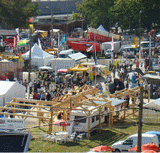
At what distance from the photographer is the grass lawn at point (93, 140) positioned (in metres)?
21.4

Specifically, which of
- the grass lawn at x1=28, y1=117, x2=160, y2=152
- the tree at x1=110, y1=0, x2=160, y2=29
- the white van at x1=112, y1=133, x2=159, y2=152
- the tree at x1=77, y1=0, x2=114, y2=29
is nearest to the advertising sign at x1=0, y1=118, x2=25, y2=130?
the grass lawn at x1=28, y1=117, x2=160, y2=152

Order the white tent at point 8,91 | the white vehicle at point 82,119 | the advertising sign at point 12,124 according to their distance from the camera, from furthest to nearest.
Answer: the white tent at point 8,91 < the white vehicle at point 82,119 < the advertising sign at point 12,124

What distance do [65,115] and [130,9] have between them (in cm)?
3928

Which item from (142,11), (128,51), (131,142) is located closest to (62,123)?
(131,142)

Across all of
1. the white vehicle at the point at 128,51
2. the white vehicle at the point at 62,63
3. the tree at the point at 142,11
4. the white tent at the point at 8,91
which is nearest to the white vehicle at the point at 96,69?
the white vehicle at the point at 62,63

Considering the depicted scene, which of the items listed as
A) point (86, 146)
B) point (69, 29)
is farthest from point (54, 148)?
point (69, 29)

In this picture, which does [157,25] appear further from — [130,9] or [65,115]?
[65,115]

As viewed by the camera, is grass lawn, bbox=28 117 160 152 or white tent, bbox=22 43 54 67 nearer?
grass lawn, bbox=28 117 160 152

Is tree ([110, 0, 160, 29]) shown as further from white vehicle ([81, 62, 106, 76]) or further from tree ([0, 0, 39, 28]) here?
white vehicle ([81, 62, 106, 76])

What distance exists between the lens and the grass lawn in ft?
70.1

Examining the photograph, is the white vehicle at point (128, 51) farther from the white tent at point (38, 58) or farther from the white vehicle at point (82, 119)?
the white vehicle at point (82, 119)

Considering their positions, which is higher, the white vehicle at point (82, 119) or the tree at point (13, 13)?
the tree at point (13, 13)

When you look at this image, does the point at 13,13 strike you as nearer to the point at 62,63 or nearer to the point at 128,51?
the point at 128,51

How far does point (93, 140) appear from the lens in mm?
23078
